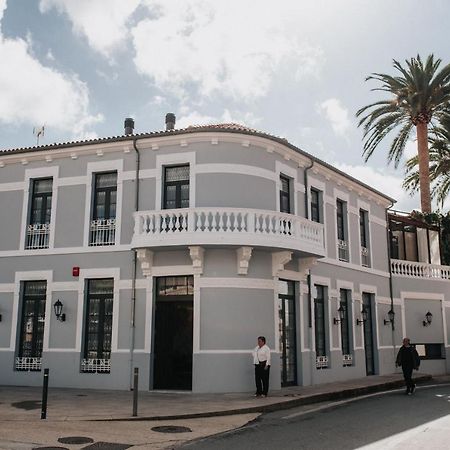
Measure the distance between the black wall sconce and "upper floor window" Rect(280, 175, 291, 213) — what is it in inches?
292

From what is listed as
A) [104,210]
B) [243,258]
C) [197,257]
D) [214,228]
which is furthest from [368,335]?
[104,210]

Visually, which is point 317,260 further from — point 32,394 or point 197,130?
point 32,394

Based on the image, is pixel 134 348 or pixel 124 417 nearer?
pixel 124 417

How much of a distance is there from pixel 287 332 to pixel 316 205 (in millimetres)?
4987

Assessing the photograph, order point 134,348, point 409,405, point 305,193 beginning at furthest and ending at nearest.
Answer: point 305,193, point 134,348, point 409,405

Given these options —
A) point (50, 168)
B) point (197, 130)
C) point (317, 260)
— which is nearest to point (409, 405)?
point (317, 260)

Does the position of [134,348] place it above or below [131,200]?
below

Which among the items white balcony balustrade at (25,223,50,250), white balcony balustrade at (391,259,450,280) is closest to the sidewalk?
white balcony balustrade at (25,223,50,250)

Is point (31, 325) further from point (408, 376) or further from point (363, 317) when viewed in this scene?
point (363, 317)

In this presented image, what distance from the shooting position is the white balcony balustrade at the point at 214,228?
49.0 ft

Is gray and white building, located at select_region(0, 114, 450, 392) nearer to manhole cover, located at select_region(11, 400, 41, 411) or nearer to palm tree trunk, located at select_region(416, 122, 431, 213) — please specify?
manhole cover, located at select_region(11, 400, 41, 411)

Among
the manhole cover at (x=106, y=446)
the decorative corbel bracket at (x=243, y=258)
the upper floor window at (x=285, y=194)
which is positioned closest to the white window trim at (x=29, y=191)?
the decorative corbel bracket at (x=243, y=258)

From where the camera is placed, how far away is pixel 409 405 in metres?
13.5

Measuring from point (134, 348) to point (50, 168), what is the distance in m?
6.55
